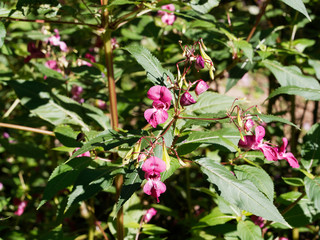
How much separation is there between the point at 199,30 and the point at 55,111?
2.82ft

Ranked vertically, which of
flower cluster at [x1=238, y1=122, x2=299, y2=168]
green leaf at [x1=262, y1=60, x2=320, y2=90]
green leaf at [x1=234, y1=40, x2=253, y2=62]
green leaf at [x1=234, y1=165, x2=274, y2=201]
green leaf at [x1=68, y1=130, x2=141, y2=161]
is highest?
green leaf at [x1=234, y1=40, x2=253, y2=62]

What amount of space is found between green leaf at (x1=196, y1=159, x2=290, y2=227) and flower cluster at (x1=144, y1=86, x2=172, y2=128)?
0.23 metres

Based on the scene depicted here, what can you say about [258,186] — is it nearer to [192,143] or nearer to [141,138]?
[192,143]

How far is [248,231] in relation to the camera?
1.35 metres

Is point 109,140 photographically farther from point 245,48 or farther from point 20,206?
point 20,206

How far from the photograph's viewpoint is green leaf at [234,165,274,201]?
3.79ft

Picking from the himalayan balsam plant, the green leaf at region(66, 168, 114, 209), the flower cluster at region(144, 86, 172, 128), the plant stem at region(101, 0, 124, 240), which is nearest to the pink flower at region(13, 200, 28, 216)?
the himalayan balsam plant

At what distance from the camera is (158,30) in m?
2.02

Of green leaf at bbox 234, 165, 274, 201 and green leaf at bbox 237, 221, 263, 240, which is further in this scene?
green leaf at bbox 237, 221, 263, 240

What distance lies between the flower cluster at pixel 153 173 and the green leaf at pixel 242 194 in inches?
6.8

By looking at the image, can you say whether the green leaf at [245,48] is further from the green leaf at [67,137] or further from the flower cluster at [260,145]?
the green leaf at [67,137]

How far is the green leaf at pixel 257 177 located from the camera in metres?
1.15

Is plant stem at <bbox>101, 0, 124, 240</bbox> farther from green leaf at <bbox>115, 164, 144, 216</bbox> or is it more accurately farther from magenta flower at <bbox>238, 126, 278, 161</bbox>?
magenta flower at <bbox>238, 126, 278, 161</bbox>

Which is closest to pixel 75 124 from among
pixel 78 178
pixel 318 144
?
pixel 78 178
